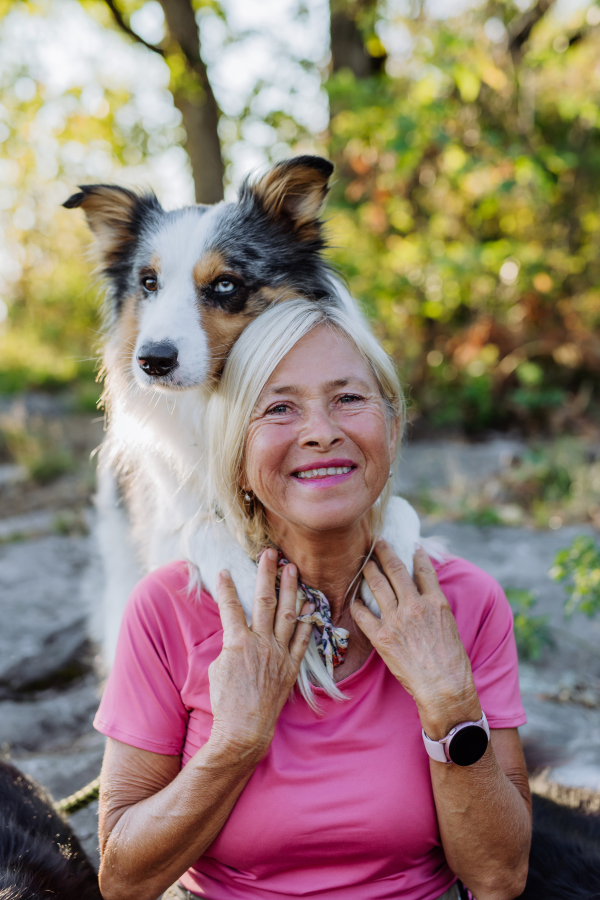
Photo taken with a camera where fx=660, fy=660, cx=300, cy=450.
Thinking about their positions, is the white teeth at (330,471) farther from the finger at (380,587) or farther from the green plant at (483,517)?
the green plant at (483,517)

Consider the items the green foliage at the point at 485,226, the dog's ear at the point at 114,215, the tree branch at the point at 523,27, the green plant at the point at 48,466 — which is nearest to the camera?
the dog's ear at the point at 114,215

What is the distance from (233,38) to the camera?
25.5 feet

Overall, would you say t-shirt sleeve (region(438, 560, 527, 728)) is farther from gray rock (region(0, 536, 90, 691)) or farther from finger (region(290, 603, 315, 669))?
gray rock (region(0, 536, 90, 691))

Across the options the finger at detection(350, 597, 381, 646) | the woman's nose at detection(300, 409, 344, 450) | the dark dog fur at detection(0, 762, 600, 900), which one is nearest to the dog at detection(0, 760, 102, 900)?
the dark dog fur at detection(0, 762, 600, 900)

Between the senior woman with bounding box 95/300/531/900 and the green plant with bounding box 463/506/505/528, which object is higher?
the senior woman with bounding box 95/300/531/900

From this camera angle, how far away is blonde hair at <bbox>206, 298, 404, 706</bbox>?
1.48 meters

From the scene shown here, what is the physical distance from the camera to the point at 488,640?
1538 millimetres

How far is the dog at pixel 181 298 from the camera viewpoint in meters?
1.92

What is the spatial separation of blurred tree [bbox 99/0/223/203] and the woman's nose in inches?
233

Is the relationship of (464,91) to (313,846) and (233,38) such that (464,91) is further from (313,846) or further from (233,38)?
(313,846)

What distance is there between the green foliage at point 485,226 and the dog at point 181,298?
3.32 meters

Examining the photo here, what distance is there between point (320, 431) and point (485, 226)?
A: 577 cm

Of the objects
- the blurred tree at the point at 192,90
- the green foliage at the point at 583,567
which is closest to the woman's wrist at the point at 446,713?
the green foliage at the point at 583,567

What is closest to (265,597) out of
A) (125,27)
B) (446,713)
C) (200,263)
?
(446,713)
